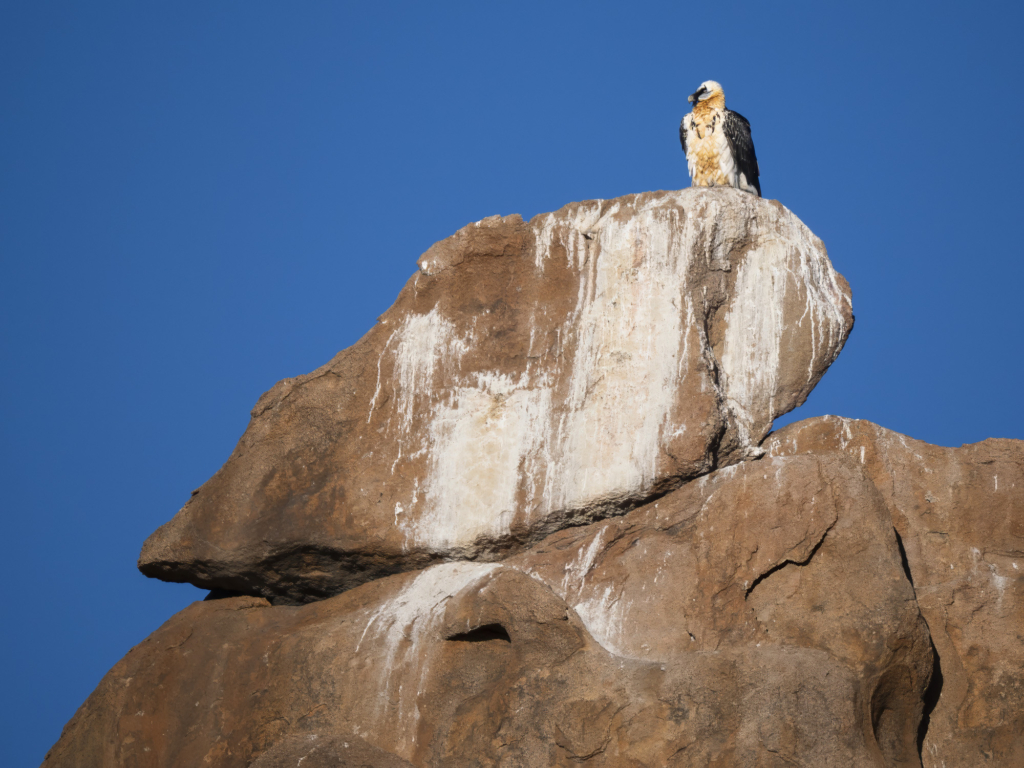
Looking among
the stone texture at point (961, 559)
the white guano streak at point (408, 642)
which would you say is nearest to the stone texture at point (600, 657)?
the white guano streak at point (408, 642)

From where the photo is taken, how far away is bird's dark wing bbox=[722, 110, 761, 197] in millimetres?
11438

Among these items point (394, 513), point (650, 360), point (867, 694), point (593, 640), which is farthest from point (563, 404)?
point (867, 694)

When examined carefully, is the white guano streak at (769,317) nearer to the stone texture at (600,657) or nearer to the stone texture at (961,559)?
the stone texture at (961,559)

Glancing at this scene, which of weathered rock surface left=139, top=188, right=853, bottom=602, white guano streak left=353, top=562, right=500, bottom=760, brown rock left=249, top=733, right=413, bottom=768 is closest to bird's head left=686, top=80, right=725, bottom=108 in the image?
weathered rock surface left=139, top=188, right=853, bottom=602

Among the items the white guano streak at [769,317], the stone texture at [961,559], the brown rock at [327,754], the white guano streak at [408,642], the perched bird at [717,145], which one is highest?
the perched bird at [717,145]

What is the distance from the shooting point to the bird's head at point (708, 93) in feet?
39.3

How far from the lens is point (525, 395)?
906 centimetres

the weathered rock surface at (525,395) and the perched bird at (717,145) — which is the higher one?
the perched bird at (717,145)

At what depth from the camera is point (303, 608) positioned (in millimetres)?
9133

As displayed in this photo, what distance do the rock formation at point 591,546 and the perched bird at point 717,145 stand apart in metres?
2.31

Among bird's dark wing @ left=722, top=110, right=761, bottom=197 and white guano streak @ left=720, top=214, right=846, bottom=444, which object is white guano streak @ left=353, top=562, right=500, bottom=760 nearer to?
white guano streak @ left=720, top=214, right=846, bottom=444

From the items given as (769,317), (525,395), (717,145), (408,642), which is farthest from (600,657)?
(717,145)

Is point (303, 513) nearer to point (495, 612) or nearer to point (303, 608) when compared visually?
point (303, 608)

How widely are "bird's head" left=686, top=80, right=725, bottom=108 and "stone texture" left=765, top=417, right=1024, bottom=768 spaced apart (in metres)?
4.54
